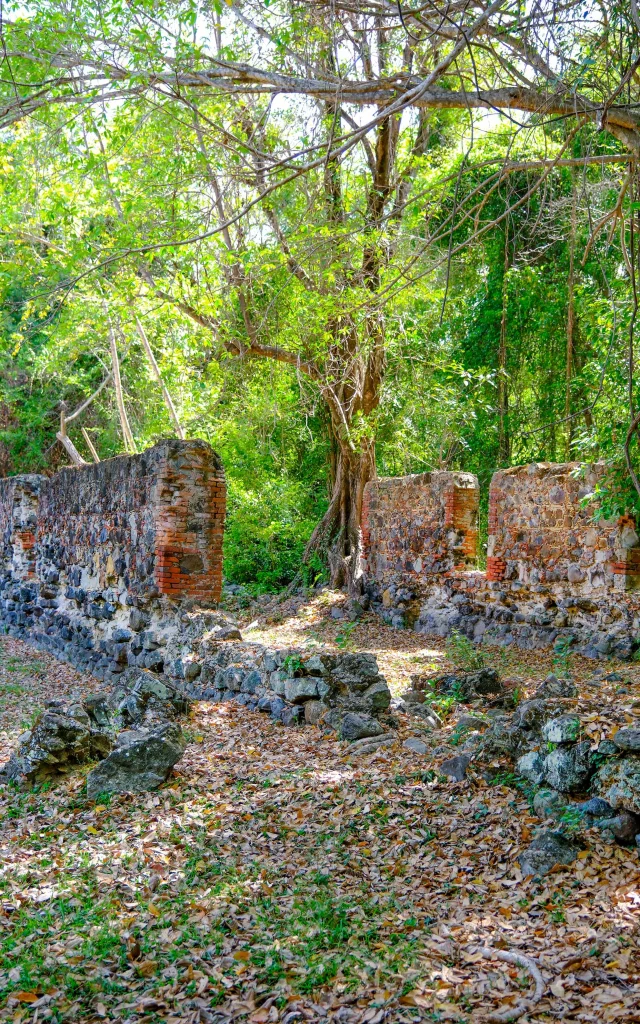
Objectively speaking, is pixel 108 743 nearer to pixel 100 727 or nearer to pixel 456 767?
pixel 100 727

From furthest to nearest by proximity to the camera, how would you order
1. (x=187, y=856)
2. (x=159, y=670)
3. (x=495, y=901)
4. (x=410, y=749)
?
(x=159, y=670) → (x=410, y=749) → (x=187, y=856) → (x=495, y=901)

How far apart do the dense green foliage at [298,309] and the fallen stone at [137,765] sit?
4820 millimetres

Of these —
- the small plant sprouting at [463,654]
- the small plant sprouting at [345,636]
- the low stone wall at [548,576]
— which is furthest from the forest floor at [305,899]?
the small plant sprouting at [345,636]

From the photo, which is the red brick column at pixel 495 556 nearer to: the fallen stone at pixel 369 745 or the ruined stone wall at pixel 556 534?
the ruined stone wall at pixel 556 534

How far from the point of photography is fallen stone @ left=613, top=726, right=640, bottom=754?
13.6 ft

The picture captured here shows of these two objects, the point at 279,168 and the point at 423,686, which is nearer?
the point at 279,168

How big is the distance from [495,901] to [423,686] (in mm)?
3721

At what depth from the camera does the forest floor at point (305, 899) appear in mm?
3025

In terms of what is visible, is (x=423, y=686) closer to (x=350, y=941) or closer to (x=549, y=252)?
(x=350, y=941)

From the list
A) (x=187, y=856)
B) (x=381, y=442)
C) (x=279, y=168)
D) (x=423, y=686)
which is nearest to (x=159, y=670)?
(x=423, y=686)

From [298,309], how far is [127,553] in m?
4.28

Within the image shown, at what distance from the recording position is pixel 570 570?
9273mm

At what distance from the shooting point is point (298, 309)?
38.4 feet

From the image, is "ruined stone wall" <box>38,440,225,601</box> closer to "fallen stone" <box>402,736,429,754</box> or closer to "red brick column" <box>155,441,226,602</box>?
"red brick column" <box>155,441,226,602</box>
